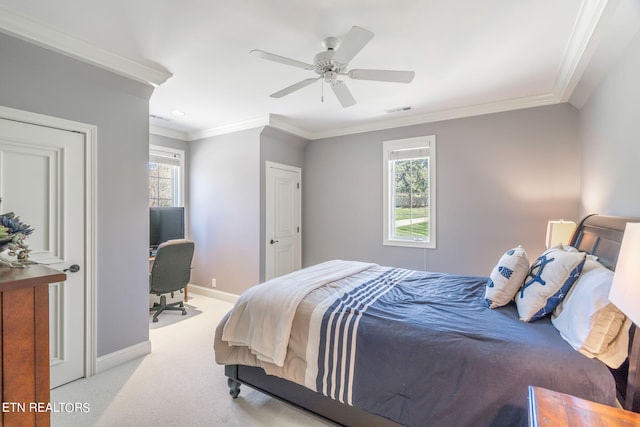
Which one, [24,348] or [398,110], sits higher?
[398,110]

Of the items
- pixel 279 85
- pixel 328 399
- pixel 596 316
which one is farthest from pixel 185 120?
pixel 596 316

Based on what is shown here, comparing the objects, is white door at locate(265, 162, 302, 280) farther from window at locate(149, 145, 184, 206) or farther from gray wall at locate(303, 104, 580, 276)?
window at locate(149, 145, 184, 206)

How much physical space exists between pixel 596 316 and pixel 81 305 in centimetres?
336

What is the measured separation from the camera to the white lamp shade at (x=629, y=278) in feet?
2.99

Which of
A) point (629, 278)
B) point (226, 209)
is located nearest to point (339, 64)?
point (629, 278)

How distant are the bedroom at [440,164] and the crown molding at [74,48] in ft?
0.27

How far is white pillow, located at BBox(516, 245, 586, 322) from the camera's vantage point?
62.2 inches

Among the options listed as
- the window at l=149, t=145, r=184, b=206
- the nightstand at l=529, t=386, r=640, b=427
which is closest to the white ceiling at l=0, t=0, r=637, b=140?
the window at l=149, t=145, r=184, b=206

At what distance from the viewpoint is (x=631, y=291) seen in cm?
94

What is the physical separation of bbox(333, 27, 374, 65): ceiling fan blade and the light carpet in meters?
2.33

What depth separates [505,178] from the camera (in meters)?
3.50

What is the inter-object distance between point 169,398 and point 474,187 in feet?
12.4

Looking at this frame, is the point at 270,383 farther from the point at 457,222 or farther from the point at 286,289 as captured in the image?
the point at 457,222

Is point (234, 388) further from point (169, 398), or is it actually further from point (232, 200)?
point (232, 200)
